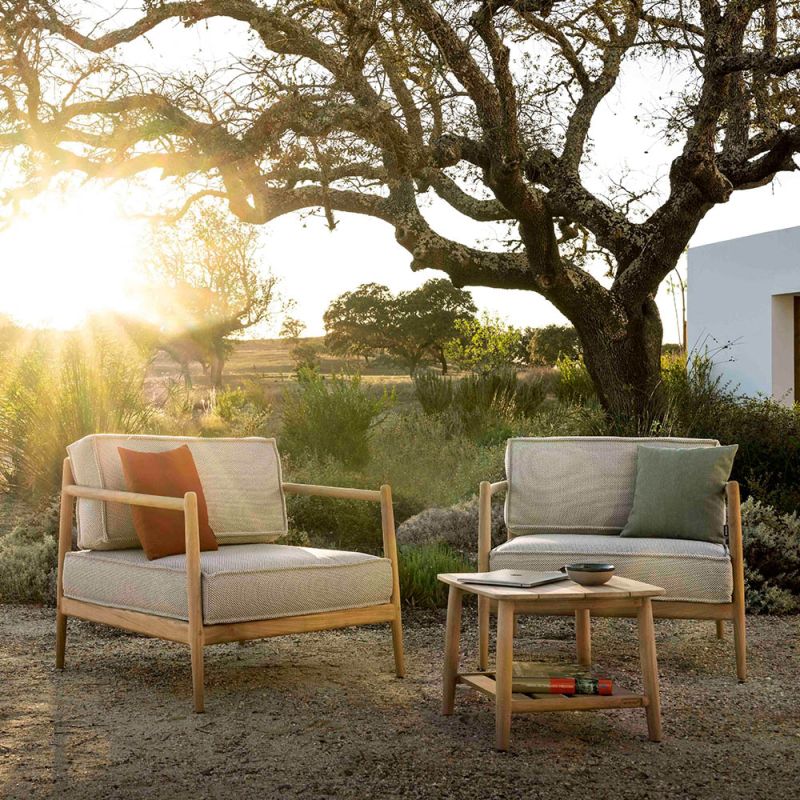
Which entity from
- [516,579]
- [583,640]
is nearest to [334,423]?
[583,640]

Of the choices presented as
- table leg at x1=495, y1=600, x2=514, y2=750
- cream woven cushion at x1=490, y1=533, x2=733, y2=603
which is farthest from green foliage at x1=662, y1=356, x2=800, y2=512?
table leg at x1=495, y1=600, x2=514, y2=750

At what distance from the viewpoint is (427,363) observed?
1238 inches

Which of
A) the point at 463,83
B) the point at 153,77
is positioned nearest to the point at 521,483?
the point at 463,83

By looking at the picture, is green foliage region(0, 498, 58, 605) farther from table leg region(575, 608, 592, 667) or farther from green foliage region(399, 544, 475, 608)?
table leg region(575, 608, 592, 667)

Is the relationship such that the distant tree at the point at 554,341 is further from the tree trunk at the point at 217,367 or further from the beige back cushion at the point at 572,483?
the beige back cushion at the point at 572,483

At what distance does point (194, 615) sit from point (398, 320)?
28139mm

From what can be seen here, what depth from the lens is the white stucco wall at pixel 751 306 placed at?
13164 millimetres

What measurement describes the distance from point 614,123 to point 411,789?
8731mm

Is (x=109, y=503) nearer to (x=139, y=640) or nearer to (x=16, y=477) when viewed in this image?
(x=139, y=640)

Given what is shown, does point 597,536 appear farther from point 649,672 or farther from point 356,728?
point 356,728

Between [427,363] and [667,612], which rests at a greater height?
[427,363]

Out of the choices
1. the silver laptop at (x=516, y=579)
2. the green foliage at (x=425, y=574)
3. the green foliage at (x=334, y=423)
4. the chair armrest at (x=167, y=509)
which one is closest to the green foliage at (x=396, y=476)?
the green foliage at (x=334, y=423)

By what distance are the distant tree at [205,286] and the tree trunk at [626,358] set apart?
28.1ft

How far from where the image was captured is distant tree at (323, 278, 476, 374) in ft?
101
